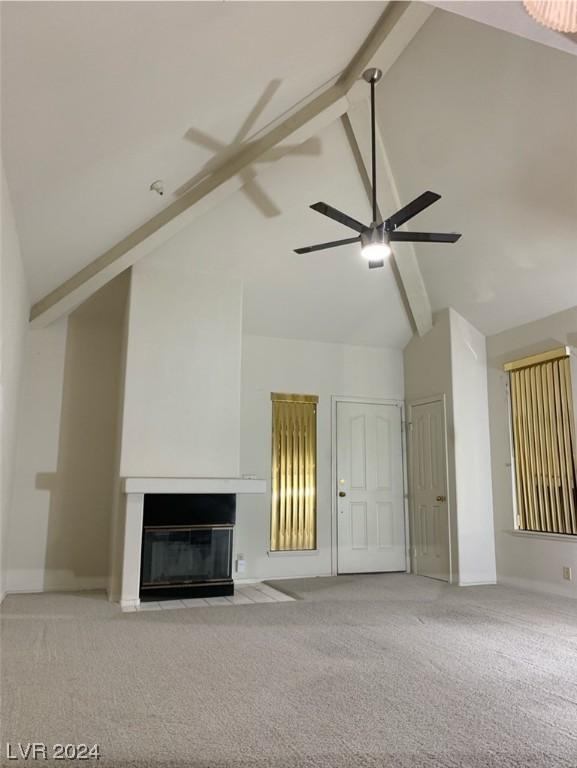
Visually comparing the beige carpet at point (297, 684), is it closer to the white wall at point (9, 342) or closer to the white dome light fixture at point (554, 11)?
the white wall at point (9, 342)

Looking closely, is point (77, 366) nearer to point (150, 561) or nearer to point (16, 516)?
point (16, 516)

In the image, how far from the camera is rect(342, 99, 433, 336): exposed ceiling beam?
4727mm

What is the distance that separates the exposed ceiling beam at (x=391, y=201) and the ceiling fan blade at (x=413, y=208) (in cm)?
141

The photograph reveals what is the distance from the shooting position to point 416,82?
4418 millimetres

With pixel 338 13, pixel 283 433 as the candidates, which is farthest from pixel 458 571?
pixel 338 13

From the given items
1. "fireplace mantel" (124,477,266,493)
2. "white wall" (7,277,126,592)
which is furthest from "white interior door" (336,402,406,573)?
"white wall" (7,277,126,592)

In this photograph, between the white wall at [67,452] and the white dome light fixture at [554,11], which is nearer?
the white dome light fixture at [554,11]

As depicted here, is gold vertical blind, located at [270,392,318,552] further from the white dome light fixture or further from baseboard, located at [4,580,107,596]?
the white dome light fixture

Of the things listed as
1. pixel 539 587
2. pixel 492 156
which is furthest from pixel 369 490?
pixel 492 156

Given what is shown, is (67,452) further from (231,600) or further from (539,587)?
(539,587)

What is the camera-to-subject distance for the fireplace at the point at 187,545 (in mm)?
4949

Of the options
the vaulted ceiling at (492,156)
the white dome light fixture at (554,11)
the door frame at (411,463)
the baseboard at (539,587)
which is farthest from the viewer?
the door frame at (411,463)

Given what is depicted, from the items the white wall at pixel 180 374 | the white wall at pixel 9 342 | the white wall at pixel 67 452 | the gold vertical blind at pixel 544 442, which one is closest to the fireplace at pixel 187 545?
the white wall at pixel 180 374

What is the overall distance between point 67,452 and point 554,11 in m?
5.69
